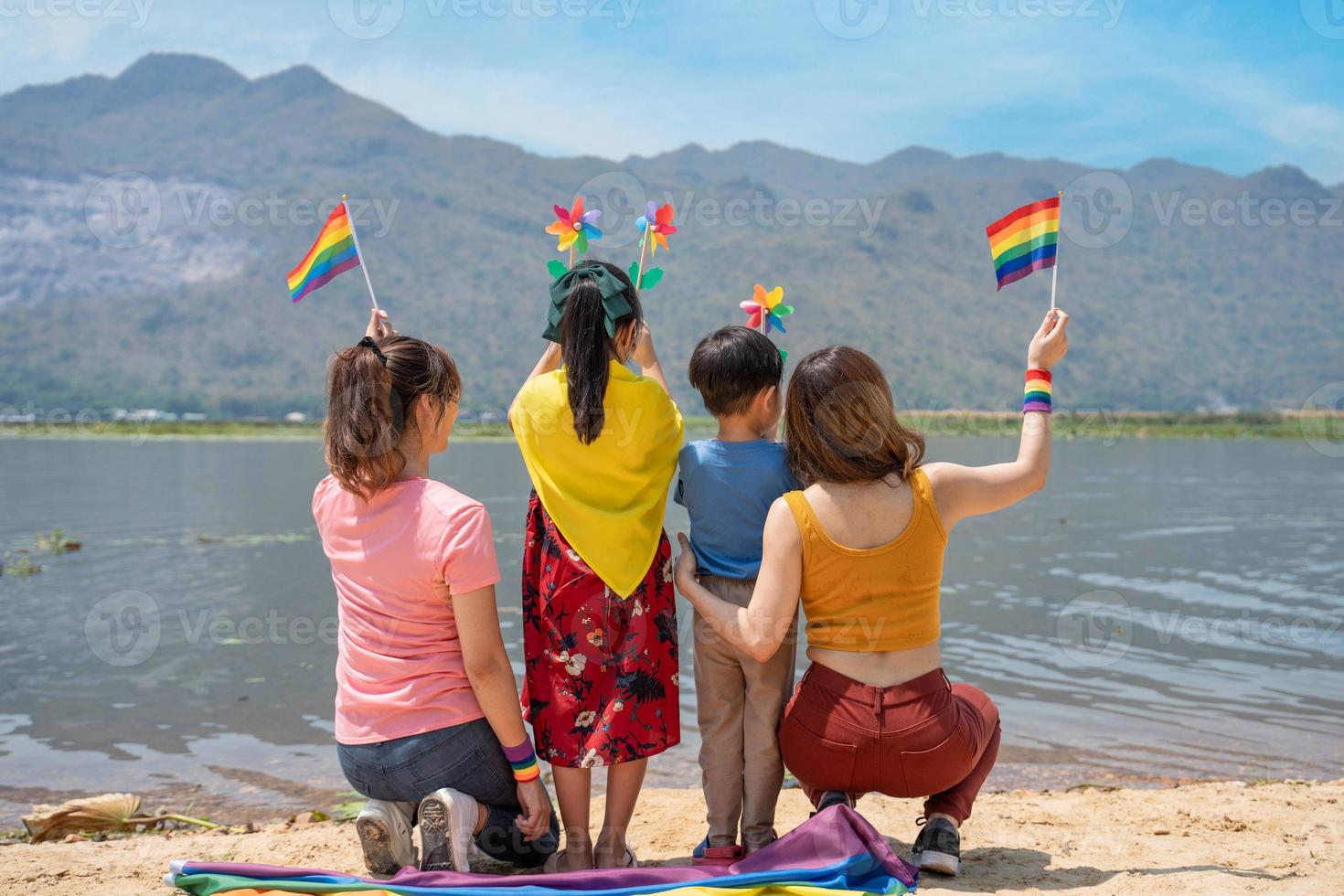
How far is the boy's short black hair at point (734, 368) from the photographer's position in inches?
149

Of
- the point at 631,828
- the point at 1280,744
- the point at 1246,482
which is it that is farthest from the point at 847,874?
the point at 1246,482

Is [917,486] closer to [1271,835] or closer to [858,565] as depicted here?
[858,565]

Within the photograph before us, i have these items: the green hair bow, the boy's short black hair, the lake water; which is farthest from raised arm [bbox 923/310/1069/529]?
the lake water

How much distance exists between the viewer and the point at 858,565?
3545 millimetres

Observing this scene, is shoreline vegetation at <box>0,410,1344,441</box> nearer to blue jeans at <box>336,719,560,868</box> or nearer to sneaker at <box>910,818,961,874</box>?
sneaker at <box>910,818,961,874</box>

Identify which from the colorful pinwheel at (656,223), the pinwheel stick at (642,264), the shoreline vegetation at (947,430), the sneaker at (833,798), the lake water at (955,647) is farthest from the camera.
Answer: the shoreline vegetation at (947,430)

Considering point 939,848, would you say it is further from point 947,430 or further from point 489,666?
point 947,430

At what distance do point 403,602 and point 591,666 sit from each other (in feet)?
2.11

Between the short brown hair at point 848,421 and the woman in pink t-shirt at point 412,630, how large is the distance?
1.07 metres

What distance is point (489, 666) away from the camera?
11.6 ft

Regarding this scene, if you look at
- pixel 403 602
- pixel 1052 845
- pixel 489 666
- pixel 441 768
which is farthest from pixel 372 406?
pixel 1052 845

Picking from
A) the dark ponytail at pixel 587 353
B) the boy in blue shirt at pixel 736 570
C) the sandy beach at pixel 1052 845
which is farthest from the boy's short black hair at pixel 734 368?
the sandy beach at pixel 1052 845

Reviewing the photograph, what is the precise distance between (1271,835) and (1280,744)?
9.48 feet

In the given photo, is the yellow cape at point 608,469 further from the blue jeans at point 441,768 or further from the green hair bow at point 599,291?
the blue jeans at point 441,768
